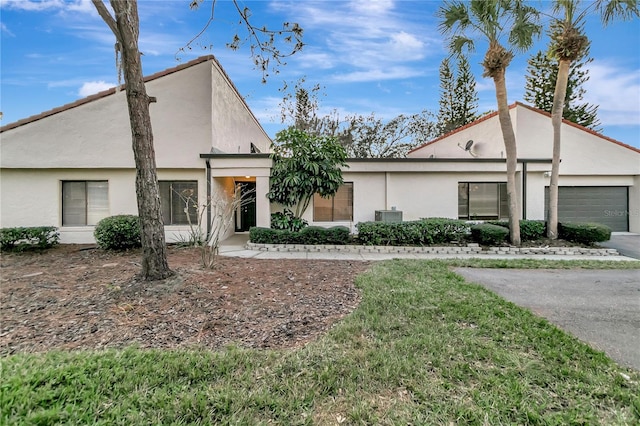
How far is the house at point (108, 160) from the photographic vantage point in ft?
31.1

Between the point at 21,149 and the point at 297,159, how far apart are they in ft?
30.4

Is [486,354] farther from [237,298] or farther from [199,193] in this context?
[199,193]

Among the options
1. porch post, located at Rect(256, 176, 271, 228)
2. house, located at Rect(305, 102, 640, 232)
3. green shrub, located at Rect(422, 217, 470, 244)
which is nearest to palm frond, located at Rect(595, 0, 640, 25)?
house, located at Rect(305, 102, 640, 232)

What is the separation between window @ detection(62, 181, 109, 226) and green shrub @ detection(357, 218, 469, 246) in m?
9.14

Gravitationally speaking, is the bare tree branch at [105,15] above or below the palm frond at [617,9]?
below

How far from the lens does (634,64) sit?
8797mm

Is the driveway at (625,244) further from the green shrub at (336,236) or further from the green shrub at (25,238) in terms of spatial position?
the green shrub at (25,238)

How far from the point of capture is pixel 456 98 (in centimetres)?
2400

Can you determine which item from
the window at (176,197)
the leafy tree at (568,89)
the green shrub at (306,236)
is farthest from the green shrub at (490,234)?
the leafy tree at (568,89)

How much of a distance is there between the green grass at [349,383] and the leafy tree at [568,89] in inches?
946

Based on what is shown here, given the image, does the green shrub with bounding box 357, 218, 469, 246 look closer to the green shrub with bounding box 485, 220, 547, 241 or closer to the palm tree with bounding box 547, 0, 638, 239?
the green shrub with bounding box 485, 220, 547, 241

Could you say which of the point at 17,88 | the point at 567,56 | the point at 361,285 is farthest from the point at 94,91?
the point at 567,56

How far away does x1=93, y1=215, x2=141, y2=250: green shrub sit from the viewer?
8055mm

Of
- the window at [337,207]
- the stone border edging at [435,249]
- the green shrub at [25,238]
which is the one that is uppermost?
the window at [337,207]
